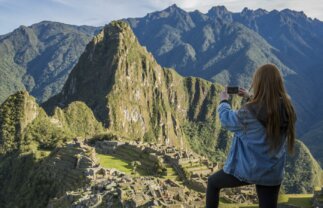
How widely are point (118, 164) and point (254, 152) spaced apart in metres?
51.9

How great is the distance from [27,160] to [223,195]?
35.3 metres

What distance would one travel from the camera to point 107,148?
229ft

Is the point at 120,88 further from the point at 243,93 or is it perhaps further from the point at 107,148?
the point at 243,93

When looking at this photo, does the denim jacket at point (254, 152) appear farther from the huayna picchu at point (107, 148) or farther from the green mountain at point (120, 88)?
the green mountain at point (120, 88)

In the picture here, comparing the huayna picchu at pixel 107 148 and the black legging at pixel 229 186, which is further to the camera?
the huayna picchu at pixel 107 148

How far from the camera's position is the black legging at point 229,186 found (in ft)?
26.2

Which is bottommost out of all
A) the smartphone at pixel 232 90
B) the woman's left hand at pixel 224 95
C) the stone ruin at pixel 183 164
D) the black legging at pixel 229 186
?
the stone ruin at pixel 183 164

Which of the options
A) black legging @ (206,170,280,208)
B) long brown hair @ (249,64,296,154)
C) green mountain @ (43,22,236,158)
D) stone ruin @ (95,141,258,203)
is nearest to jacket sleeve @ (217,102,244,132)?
long brown hair @ (249,64,296,154)

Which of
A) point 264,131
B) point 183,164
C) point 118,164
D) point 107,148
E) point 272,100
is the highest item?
point 272,100

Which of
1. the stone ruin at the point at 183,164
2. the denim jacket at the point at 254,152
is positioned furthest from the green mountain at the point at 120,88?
the denim jacket at the point at 254,152

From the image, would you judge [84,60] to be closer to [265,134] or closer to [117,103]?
[117,103]

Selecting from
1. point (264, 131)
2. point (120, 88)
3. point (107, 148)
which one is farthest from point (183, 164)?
point (120, 88)

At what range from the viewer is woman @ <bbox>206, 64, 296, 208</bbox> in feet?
24.9

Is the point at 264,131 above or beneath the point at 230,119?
beneath
